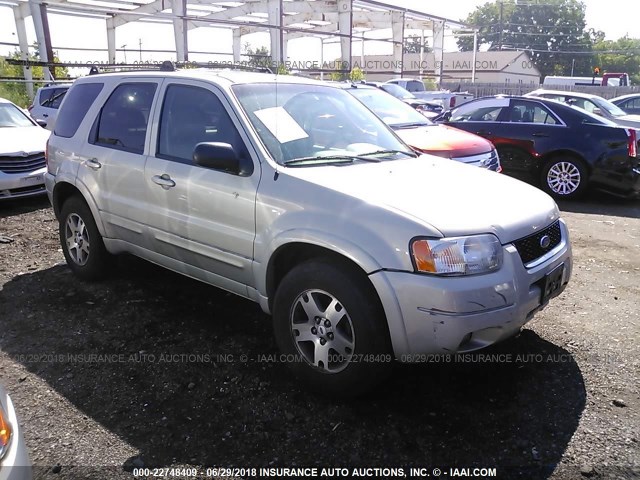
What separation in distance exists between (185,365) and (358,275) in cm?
143

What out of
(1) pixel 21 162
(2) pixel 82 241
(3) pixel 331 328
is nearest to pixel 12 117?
(1) pixel 21 162

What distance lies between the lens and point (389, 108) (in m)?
8.32

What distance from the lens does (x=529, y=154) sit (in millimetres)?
9102

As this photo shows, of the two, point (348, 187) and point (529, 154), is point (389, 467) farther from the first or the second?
point (529, 154)

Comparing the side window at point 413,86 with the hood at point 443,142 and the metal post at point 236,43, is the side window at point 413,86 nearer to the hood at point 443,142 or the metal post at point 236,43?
the metal post at point 236,43

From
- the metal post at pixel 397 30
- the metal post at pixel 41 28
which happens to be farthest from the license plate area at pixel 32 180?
the metal post at pixel 397 30

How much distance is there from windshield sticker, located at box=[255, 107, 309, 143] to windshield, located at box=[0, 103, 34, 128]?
7.35 meters

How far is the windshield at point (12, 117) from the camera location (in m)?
9.19

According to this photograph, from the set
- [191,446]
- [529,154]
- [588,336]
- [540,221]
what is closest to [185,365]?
[191,446]

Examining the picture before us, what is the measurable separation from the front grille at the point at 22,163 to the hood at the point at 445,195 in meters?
6.29

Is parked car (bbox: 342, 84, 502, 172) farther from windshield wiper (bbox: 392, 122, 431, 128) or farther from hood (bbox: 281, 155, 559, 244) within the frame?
hood (bbox: 281, 155, 559, 244)

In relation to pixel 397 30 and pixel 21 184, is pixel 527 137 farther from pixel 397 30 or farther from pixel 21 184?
pixel 397 30

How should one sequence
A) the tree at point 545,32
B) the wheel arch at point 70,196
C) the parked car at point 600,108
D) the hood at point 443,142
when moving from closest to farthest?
the wheel arch at point 70,196, the hood at point 443,142, the parked car at point 600,108, the tree at point 545,32

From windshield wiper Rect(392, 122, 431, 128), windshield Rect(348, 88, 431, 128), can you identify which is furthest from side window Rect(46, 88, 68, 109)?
windshield wiper Rect(392, 122, 431, 128)
